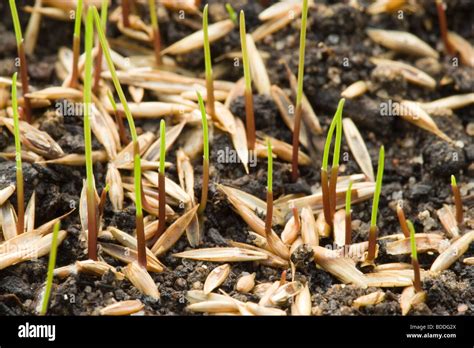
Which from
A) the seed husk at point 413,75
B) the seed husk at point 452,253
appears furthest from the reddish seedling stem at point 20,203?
the seed husk at point 413,75

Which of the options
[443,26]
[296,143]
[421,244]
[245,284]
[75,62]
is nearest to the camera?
[245,284]

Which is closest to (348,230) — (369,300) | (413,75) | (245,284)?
(369,300)

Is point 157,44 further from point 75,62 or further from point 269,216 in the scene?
A: point 269,216

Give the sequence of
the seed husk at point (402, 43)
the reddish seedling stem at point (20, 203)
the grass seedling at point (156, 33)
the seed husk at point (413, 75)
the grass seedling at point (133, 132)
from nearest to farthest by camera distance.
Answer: the grass seedling at point (133, 132) < the reddish seedling stem at point (20, 203) < the grass seedling at point (156, 33) < the seed husk at point (413, 75) < the seed husk at point (402, 43)

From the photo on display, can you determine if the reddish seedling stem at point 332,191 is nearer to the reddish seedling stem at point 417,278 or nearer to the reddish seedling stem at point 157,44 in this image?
the reddish seedling stem at point 417,278

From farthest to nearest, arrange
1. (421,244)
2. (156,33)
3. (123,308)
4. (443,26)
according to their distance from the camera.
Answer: (443,26), (156,33), (421,244), (123,308)

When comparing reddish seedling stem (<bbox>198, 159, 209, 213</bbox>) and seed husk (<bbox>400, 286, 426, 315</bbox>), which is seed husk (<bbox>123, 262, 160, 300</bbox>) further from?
seed husk (<bbox>400, 286, 426, 315</bbox>)

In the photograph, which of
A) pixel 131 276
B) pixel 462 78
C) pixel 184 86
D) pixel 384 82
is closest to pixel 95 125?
pixel 184 86
